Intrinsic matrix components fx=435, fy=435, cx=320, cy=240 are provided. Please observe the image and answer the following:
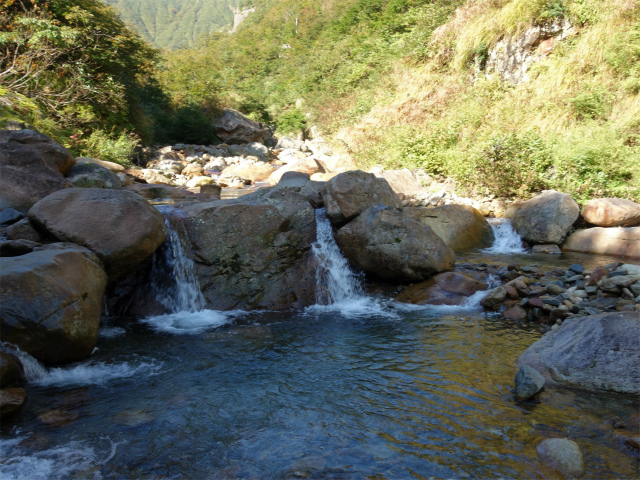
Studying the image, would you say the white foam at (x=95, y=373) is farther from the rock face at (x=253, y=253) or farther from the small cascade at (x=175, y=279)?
the rock face at (x=253, y=253)

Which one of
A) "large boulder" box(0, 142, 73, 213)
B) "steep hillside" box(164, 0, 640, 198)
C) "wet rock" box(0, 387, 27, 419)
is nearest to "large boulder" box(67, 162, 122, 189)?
"large boulder" box(0, 142, 73, 213)

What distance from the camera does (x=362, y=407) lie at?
11.5 feet

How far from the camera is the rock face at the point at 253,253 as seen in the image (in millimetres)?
6422

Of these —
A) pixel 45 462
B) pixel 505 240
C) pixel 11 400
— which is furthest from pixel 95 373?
pixel 505 240

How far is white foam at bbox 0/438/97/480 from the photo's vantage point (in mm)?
2670

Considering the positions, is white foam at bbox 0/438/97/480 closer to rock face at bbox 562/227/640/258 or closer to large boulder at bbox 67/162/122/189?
large boulder at bbox 67/162/122/189

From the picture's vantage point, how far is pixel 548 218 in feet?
28.8

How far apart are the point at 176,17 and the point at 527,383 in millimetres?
156955

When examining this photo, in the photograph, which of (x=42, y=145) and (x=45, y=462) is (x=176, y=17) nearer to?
(x=42, y=145)

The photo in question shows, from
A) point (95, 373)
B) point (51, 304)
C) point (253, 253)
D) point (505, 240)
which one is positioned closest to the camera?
point (51, 304)

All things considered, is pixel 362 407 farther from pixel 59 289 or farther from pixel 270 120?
pixel 270 120

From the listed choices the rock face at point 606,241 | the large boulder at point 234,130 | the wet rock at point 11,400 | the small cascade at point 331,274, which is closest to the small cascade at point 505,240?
the rock face at point 606,241

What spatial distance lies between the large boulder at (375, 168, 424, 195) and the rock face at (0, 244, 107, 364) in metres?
8.60

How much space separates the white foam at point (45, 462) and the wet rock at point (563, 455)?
2805mm
